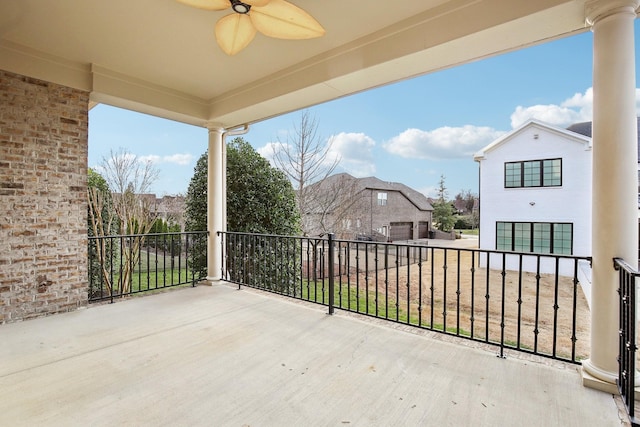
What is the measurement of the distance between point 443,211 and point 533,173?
480 cm

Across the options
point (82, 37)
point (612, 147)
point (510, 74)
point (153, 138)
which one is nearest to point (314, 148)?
point (153, 138)

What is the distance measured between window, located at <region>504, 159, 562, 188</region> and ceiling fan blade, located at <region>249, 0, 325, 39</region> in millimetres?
8472

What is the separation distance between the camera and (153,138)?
9234 mm

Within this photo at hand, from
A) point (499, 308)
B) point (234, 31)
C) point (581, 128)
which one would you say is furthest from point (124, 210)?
point (581, 128)

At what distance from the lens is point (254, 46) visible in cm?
290

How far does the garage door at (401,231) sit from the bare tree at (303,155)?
6804 millimetres

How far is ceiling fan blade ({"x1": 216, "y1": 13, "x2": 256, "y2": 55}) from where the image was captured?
204cm

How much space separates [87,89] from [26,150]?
892mm

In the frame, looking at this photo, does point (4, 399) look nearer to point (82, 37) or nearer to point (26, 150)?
point (26, 150)

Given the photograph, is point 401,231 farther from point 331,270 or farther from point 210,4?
point 210,4

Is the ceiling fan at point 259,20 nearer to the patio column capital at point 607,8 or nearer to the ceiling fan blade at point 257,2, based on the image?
the ceiling fan blade at point 257,2

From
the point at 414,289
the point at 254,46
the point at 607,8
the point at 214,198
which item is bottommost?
the point at 414,289

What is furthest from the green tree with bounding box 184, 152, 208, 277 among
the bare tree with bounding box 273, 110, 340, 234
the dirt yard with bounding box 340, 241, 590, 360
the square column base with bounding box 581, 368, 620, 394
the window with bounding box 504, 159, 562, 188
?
the window with bounding box 504, 159, 562, 188

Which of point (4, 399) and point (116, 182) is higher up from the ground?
point (116, 182)
